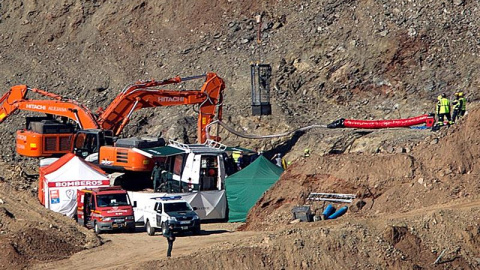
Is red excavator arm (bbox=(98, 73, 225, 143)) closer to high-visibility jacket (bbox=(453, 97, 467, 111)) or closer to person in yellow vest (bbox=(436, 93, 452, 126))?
person in yellow vest (bbox=(436, 93, 452, 126))

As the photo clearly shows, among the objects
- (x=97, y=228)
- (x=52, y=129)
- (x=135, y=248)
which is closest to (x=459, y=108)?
(x=97, y=228)

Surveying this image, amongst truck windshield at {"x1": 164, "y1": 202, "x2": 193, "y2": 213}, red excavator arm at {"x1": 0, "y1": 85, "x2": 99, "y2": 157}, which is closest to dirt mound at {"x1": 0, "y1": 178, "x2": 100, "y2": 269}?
truck windshield at {"x1": 164, "y1": 202, "x2": 193, "y2": 213}

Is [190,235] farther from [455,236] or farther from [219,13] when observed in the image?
[219,13]

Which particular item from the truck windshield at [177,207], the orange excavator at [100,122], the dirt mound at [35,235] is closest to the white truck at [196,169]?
the orange excavator at [100,122]

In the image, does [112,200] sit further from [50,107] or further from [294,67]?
[294,67]

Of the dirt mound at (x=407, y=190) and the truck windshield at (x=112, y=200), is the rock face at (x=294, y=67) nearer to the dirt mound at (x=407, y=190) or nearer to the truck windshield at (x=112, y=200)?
the dirt mound at (x=407, y=190)

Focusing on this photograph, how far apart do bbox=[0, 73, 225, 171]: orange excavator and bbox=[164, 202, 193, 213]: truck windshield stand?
5068 mm

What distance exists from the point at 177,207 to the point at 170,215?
60 centimetres

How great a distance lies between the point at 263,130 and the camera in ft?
145

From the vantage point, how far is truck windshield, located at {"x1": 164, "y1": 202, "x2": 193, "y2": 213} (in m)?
32.0

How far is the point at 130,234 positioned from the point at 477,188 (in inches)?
464

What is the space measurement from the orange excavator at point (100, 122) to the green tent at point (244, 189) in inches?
157

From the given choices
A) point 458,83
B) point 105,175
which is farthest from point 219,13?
point 105,175

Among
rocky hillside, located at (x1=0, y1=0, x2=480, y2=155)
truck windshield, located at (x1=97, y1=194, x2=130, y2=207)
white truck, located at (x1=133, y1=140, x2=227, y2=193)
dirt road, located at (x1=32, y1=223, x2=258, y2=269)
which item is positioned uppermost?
rocky hillside, located at (x1=0, y1=0, x2=480, y2=155)
